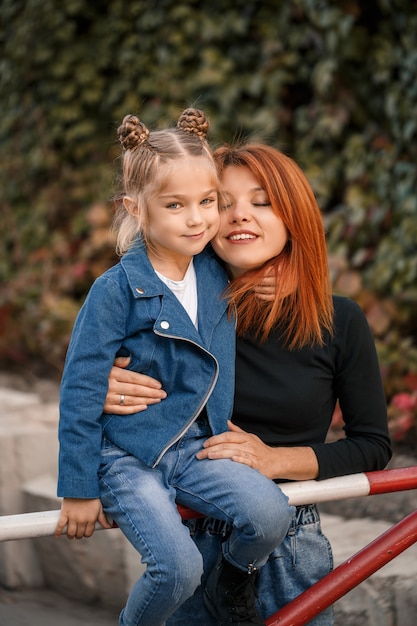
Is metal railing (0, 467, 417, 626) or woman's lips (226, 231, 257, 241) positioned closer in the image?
metal railing (0, 467, 417, 626)

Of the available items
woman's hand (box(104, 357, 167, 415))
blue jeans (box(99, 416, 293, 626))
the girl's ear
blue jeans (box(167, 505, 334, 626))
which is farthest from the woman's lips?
blue jeans (box(167, 505, 334, 626))

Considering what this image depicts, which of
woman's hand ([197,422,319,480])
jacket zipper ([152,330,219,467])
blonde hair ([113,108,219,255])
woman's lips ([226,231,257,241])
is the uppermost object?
blonde hair ([113,108,219,255])

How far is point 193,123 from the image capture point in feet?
6.55

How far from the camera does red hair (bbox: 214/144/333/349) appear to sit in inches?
77.2

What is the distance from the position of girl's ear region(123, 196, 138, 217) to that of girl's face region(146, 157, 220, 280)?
2.2 inches

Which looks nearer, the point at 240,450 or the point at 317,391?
the point at 240,450

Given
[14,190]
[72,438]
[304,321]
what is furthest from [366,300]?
[14,190]

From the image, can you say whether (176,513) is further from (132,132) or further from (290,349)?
(132,132)

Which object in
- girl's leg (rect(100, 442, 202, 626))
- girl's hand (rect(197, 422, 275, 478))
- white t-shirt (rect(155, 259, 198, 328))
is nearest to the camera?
girl's leg (rect(100, 442, 202, 626))

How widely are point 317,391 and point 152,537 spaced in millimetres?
495

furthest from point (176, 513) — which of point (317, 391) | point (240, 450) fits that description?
point (317, 391)

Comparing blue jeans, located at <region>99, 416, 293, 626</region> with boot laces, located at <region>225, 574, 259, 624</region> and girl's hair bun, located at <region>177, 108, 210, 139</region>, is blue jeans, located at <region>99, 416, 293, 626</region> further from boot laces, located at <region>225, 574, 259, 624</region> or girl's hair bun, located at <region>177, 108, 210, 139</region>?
girl's hair bun, located at <region>177, 108, 210, 139</region>

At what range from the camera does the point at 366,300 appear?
3.95 m

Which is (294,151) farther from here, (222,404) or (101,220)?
(222,404)
